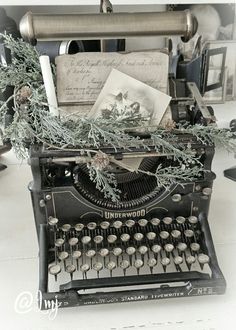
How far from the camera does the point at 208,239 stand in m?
1.12

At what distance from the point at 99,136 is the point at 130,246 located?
324 millimetres

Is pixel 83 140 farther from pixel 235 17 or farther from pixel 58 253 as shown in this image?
pixel 235 17

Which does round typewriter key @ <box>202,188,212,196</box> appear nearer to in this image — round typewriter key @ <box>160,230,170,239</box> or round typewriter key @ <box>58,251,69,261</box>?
round typewriter key @ <box>160,230,170,239</box>

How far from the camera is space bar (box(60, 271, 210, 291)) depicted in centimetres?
104

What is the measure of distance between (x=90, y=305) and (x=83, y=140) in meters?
0.41

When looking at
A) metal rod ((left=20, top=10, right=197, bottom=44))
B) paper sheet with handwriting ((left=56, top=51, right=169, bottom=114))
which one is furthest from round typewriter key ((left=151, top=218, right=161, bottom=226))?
metal rod ((left=20, top=10, right=197, bottom=44))

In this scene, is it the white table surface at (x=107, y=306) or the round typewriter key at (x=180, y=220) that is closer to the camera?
the white table surface at (x=107, y=306)

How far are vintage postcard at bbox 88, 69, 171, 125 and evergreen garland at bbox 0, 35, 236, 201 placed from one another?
4 cm

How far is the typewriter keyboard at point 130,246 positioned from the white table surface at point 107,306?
0.27ft

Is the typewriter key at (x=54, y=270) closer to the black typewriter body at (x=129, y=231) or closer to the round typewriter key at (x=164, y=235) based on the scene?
the black typewriter body at (x=129, y=231)

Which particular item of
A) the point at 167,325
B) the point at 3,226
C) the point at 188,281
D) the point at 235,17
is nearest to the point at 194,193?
the point at 188,281

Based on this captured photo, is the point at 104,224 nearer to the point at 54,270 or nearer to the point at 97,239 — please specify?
the point at 97,239

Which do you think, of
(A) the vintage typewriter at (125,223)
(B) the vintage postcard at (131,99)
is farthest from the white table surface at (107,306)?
(B) the vintage postcard at (131,99)

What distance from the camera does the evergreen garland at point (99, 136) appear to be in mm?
994
